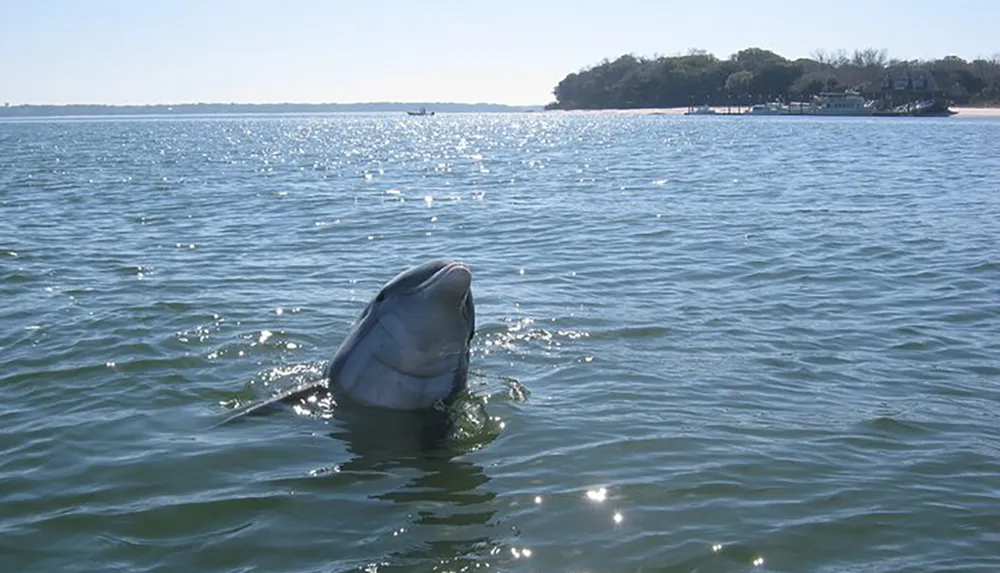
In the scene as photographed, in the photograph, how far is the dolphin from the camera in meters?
7.91

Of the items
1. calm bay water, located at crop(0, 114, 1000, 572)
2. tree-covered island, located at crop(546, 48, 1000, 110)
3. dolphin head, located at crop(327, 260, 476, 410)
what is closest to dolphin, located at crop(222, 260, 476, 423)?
dolphin head, located at crop(327, 260, 476, 410)

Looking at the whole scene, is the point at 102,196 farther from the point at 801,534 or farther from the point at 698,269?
the point at 801,534

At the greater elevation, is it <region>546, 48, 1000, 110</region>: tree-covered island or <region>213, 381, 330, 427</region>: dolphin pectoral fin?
<region>546, 48, 1000, 110</region>: tree-covered island

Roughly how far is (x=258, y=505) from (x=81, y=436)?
2.34 m

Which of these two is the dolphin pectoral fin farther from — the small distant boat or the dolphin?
the small distant boat

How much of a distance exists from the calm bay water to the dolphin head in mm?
400

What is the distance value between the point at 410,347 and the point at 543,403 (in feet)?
4.93

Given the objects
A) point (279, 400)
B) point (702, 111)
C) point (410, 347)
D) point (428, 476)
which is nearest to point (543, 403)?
point (410, 347)

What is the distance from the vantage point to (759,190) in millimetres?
28438

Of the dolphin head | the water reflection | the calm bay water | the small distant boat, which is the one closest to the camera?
the water reflection

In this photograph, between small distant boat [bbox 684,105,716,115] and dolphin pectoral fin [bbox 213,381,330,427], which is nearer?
dolphin pectoral fin [bbox 213,381,330,427]

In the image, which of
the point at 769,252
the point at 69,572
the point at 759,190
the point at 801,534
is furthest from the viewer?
the point at 759,190

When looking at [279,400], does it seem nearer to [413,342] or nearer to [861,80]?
[413,342]

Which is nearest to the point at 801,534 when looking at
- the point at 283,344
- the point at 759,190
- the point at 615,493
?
the point at 615,493
